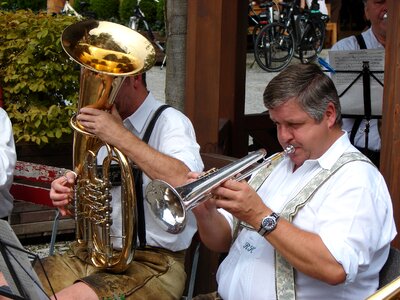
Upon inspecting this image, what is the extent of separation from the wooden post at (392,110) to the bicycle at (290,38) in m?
10.5

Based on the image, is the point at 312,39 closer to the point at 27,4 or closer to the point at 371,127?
the point at 27,4

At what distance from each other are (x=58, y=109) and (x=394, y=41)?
2.96 metres

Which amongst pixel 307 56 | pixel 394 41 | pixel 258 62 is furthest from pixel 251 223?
pixel 307 56

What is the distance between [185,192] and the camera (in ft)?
8.04

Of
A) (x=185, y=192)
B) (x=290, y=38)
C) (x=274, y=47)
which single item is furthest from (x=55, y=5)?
(x=185, y=192)

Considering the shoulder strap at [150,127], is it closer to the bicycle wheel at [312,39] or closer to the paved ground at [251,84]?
the paved ground at [251,84]

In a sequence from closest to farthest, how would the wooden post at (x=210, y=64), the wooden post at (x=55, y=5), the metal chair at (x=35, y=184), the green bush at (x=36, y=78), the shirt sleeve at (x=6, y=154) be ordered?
the shirt sleeve at (x=6, y=154), the metal chair at (x=35, y=184), the wooden post at (x=210, y=64), the green bush at (x=36, y=78), the wooden post at (x=55, y=5)

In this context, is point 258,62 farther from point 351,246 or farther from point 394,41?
point 351,246

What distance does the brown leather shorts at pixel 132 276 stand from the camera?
3033 mm

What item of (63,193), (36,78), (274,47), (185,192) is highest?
(185,192)

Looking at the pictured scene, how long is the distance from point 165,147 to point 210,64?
104cm

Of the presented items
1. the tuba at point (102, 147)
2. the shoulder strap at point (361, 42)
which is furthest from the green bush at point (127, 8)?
the tuba at point (102, 147)

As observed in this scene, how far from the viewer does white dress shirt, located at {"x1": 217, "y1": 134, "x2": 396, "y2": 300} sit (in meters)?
2.41

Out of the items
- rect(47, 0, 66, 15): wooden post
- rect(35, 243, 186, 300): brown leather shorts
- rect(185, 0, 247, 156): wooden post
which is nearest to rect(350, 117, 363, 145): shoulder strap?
rect(185, 0, 247, 156): wooden post
